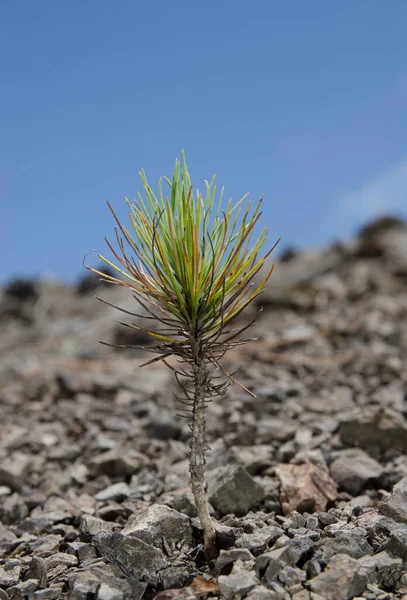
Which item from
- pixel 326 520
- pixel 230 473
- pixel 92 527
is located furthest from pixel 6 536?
pixel 326 520

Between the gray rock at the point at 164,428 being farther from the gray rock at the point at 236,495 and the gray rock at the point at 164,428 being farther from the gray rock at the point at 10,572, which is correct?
the gray rock at the point at 10,572

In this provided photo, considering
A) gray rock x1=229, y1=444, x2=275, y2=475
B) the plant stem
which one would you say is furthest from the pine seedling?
gray rock x1=229, y1=444, x2=275, y2=475

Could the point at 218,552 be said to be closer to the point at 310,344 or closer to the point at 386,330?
the point at 310,344

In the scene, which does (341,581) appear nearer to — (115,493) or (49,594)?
(49,594)

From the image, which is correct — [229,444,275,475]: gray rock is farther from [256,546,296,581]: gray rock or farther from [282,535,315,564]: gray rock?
[256,546,296,581]: gray rock

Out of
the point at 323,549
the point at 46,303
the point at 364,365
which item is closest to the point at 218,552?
the point at 323,549

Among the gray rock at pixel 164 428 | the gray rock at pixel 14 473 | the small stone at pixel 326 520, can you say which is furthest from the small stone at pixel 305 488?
the gray rock at pixel 14 473
